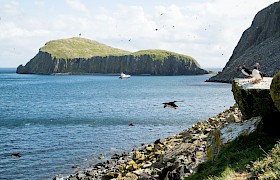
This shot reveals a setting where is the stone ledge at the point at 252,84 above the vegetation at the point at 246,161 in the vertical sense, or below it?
above

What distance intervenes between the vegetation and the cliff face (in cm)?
10459

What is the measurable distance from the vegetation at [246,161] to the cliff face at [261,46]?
104585 mm

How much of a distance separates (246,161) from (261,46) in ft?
487

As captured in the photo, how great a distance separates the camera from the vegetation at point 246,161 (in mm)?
10367

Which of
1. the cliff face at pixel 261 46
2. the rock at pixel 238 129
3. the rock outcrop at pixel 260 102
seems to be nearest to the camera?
the rock outcrop at pixel 260 102

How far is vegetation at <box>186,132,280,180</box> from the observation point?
10.4m

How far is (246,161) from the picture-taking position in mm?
11609

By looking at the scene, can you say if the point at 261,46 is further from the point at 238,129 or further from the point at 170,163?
the point at 238,129

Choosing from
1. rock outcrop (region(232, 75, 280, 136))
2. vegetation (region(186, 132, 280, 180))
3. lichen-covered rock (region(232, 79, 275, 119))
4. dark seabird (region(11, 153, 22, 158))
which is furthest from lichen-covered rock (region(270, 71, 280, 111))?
dark seabird (region(11, 153, 22, 158))

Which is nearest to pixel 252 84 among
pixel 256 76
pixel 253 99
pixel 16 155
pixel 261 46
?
pixel 256 76

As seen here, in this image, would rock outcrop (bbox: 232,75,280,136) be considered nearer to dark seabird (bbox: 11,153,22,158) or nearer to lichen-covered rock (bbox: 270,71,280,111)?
lichen-covered rock (bbox: 270,71,280,111)

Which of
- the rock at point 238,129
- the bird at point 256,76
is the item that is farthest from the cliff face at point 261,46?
the rock at point 238,129

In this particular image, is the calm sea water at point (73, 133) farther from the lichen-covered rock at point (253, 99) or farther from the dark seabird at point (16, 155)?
the lichen-covered rock at point (253, 99)

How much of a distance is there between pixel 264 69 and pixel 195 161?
109 metres
